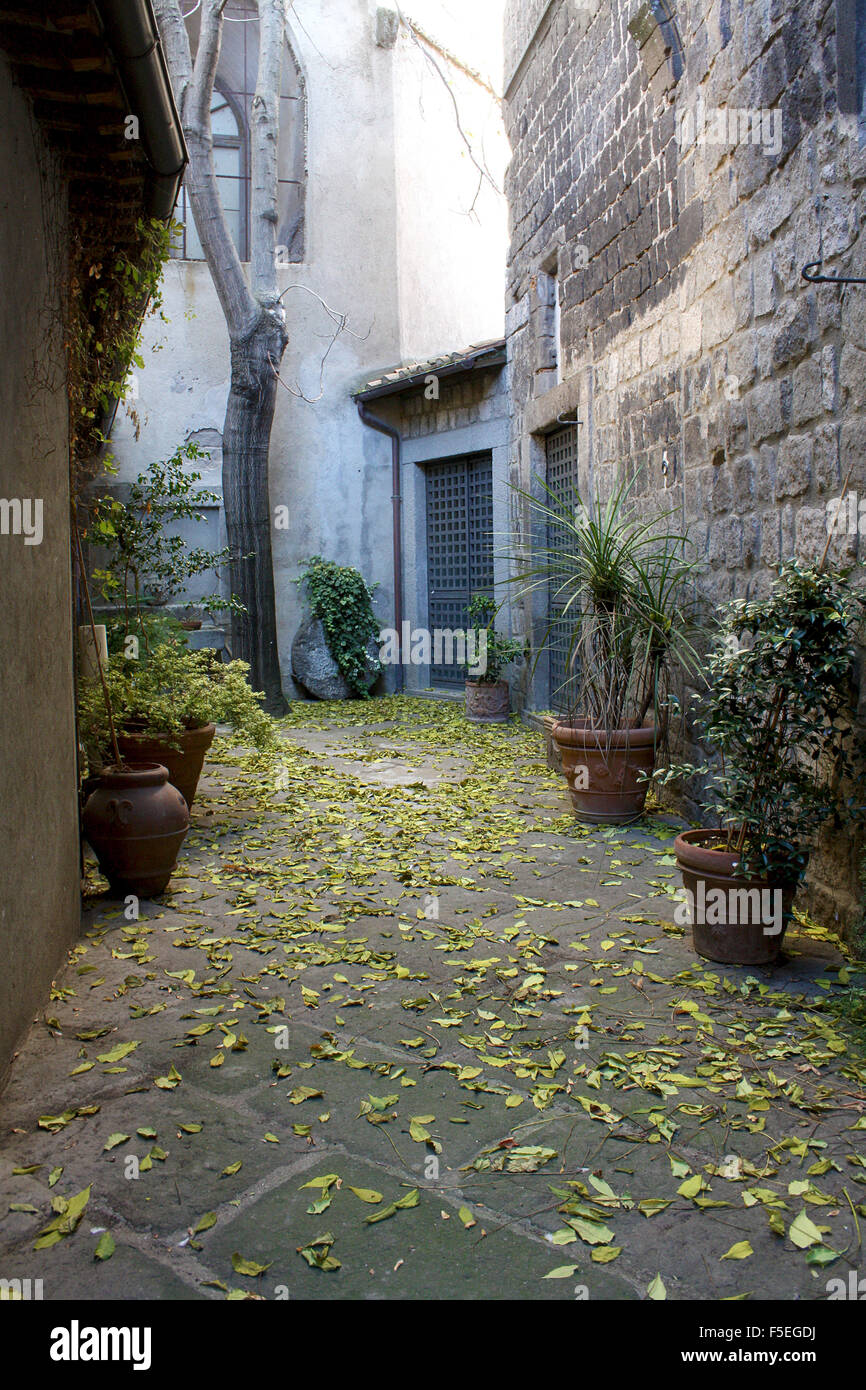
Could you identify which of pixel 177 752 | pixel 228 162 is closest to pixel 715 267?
pixel 177 752

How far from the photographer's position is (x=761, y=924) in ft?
10.4

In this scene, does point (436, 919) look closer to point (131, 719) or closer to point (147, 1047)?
point (147, 1047)

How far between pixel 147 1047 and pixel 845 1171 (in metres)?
1.75

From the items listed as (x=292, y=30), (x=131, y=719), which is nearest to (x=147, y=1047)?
(x=131, y=719)

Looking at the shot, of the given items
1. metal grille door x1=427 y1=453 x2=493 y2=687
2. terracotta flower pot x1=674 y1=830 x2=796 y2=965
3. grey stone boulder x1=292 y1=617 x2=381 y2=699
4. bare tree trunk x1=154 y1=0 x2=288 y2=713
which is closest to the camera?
terracotta flower pot x1=674 y1=830 x2=796 y2=965

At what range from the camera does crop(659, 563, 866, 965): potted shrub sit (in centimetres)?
304

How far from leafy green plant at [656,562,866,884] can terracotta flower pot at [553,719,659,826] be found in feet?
5.46

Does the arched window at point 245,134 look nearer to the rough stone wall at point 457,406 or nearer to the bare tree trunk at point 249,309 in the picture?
the bare tree trunk at point 249,309

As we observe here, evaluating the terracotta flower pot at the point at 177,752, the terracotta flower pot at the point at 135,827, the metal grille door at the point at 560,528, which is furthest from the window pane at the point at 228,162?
the terracotta flower pot at the point at 135,827

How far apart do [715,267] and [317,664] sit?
662 centimetres

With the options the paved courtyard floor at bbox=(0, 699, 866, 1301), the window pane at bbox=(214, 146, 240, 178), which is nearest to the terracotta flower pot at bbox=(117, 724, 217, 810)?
the paved courtyard floor at bbox=(0, 699, 866, 1301)

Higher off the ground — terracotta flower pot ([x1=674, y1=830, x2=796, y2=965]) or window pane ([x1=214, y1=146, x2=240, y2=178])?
window pane ([x1=214, y1=146, x2=240, y2=178])

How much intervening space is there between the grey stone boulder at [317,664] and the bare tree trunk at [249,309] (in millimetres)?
959

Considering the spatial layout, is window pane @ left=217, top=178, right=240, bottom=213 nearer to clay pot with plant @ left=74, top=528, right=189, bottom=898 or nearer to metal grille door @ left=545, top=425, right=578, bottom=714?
metal grille door @ left=545, top=425, right=578, bottom=714
